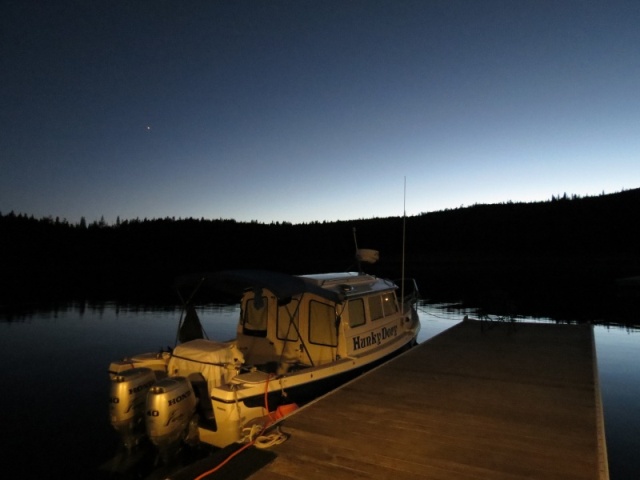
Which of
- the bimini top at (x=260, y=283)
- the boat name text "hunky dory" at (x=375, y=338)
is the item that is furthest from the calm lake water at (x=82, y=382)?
the boat name text "hunky dory" at (x=375, y=338)

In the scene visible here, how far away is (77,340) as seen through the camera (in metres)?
17.9

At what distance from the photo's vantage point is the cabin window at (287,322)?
8492 millimetres

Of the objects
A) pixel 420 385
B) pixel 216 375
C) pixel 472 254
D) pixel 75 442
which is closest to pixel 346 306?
pixel 420 385

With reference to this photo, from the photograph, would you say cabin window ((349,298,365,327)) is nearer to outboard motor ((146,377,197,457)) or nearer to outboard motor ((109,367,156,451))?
outboard motor ((146,377,197,457))

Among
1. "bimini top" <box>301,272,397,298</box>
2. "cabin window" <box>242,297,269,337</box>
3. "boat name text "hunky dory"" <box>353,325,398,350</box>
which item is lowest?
"boat name text "hunky dory"" <box>353,325,398,350</box>

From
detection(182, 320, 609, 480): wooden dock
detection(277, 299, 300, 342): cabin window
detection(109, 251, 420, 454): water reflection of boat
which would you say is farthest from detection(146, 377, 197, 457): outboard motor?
detection(277, 299, 300, 342): cabin window

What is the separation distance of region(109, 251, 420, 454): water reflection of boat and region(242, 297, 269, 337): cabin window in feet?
0.07

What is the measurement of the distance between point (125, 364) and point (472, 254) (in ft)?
334

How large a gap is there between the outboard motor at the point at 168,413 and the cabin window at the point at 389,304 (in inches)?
219

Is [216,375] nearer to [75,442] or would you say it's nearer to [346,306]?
[346,306]

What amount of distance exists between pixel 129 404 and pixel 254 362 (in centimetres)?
296

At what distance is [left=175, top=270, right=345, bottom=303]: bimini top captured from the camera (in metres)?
6.79

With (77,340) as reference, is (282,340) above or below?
above

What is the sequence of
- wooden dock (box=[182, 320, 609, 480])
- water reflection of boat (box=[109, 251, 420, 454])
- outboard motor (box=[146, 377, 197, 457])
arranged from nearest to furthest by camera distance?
wooden dock (box=[182, 320, 609, 480]) < outboard motor (box=[146, 377, 197, 457]) < water reflection of boat (box=[109, 251, 420, 454])
